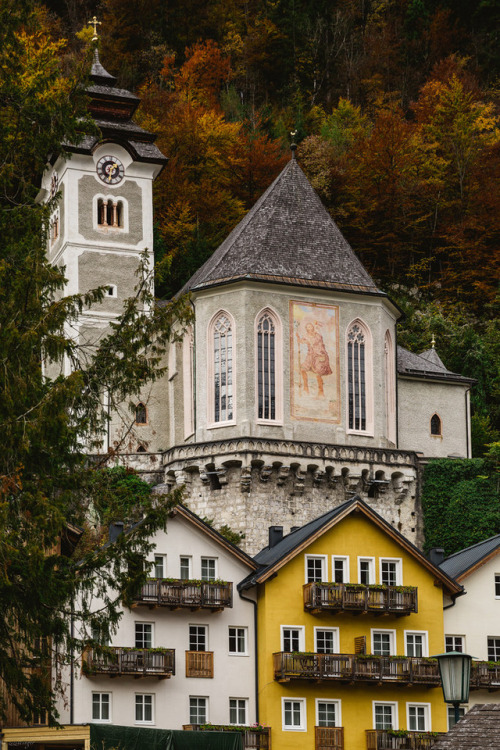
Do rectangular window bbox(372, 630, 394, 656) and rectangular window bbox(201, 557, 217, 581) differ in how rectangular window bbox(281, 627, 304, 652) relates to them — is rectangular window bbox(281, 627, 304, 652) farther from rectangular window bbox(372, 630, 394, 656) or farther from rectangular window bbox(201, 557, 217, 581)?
rectangular window bbox(201, 557, 217, 581)

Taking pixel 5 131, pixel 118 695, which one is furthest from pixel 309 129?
pixel 5 131

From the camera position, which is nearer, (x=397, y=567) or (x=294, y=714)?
(x=294, y=714)

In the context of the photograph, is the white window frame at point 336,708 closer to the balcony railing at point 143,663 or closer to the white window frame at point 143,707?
the balcony railing at point 143,663

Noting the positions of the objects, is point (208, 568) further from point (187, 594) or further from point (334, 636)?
point (334, 636)

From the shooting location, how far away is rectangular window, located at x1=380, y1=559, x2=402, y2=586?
43.2 meters

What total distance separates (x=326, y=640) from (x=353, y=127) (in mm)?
45757

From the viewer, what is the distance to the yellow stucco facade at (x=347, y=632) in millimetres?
40281

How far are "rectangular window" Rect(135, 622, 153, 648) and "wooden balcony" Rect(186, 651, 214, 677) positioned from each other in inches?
40.3

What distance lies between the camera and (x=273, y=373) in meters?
54.8

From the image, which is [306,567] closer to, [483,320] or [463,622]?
[463,622]

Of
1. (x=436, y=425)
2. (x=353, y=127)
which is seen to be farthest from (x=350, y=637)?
(x=353, y=127)

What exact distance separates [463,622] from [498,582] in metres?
1.60

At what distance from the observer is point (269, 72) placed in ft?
305

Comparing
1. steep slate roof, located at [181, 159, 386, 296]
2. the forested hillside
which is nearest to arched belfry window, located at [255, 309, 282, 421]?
steep slate roof, located at [181, 159, 386, 296]
